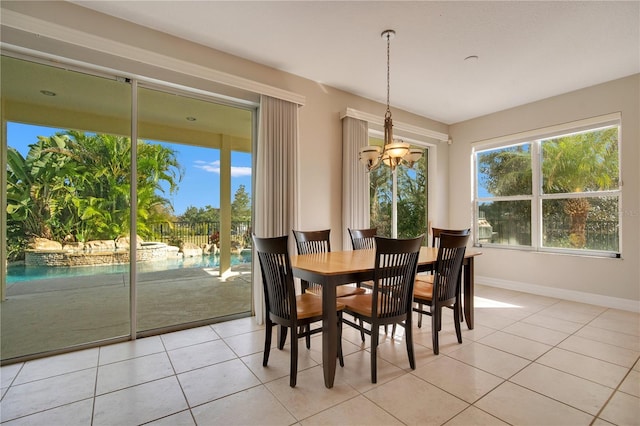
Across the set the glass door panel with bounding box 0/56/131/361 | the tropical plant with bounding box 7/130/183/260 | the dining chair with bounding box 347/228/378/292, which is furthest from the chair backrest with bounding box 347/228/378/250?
the glass door panel with bounding box 0/56/131/361

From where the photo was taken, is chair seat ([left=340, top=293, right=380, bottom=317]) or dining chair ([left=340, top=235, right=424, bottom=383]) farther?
chair seat ([left=340, top=293, right=380, bottom=317])

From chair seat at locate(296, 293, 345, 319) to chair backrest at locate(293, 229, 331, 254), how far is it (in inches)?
26.0

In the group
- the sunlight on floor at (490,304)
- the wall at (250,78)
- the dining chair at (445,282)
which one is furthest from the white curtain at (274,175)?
the sunlight on floor at (490,304)

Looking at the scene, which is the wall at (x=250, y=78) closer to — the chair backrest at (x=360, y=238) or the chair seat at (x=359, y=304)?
the chair backrest at (x=360, y=238)

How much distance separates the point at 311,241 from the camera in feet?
10.4

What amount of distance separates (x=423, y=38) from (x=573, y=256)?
3.63 m

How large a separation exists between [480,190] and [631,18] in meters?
2.97

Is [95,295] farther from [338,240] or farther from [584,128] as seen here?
[584,128]

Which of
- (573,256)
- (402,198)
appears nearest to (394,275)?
(402,198)

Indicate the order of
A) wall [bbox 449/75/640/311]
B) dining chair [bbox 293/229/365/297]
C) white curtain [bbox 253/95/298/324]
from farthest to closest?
wall [bbox 449/75/640/311] < white curtain [bbox 253/95/298/324] < dining chair [bbox 293/229/365/297]

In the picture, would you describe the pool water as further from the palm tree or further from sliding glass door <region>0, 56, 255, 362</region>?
the palm tree

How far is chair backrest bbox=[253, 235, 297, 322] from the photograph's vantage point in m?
2.04

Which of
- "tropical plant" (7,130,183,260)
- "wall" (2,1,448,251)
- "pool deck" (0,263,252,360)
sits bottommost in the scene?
"pool deck" (0,263,252,360)

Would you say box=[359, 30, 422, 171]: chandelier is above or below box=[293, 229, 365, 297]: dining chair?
above
